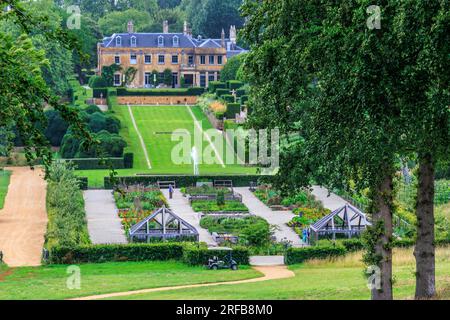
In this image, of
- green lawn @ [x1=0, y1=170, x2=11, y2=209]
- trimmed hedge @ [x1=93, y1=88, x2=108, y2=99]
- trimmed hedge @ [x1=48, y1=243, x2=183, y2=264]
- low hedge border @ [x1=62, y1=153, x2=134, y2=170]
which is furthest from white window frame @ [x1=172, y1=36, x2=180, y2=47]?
trimmed hedge @ [x1=48, y1=243, x2=183, y2=264]

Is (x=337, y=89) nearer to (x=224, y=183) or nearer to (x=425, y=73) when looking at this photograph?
(x=425, y=73)

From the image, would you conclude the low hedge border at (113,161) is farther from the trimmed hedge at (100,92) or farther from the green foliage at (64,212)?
the trimmed hedge at (100,92)

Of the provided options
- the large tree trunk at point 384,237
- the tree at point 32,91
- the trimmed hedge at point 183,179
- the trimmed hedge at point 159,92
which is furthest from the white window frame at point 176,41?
the tree at point 32,91

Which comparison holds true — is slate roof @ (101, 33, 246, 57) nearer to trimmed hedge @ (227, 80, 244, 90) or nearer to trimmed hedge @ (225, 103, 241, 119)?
trimmed hedge @ (227, 80, 244, 90)

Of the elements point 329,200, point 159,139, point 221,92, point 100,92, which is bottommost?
point 329,200

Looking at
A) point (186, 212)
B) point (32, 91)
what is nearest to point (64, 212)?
point (186, 212)

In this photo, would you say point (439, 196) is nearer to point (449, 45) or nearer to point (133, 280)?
point (133, 280)
